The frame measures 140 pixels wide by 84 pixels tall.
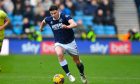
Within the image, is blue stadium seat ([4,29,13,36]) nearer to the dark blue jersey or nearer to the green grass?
the green grass

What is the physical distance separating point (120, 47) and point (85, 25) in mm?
3267

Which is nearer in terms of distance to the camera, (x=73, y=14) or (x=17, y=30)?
(x=17, y=30)

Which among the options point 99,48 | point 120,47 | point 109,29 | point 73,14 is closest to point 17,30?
point 73,14

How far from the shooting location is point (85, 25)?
3372 centimetres

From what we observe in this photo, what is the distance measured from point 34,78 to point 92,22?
17974 mm

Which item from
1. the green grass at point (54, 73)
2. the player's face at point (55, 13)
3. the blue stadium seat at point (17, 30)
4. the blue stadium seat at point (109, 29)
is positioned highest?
the player's face at point (55, 13)

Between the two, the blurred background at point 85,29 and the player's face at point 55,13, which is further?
the blurred background at point 85,29

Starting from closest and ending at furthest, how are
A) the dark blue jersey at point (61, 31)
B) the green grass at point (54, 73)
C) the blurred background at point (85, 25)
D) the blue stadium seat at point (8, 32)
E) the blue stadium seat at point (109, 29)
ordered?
1. the dark blue jersey at point (61, 31)
2. the green grass at point (54, 73)
3. the blurred background at point (85, 25)
4. the blue stadium seat at point (8, 32)
5. the blue stadium seat at point (109, 29)

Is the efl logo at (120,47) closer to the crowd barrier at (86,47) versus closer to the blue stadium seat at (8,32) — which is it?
the crowd barrier at (86,47)

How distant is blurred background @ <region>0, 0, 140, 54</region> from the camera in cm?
3137

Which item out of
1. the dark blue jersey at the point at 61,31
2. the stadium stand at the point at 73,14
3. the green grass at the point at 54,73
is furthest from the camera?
the stadium stand at the point at 73,14

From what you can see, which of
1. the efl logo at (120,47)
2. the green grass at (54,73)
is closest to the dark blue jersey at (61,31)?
the green grass at (54,73)

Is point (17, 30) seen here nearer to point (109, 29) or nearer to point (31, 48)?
point (31, 48)

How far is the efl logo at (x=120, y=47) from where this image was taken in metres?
31.5
